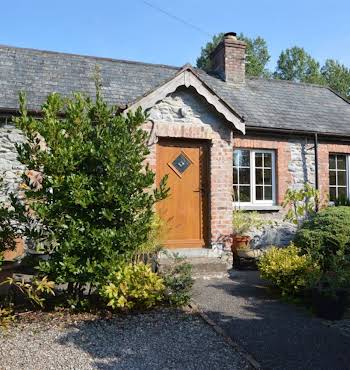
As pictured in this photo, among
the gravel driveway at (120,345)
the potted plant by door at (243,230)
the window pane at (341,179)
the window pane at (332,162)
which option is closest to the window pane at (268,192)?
the potted plant by door at (243,230)

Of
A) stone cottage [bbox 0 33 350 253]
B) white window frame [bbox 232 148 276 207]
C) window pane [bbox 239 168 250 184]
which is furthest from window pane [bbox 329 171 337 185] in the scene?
window pane [bbox 239 168 250 184]

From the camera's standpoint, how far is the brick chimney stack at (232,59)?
45.1 ft

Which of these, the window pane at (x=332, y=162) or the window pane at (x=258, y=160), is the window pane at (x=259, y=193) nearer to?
the window pane at (x=258, y=160)

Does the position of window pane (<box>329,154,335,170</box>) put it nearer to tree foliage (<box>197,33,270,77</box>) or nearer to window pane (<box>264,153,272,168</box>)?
window pane (<box>264,153,272,168</box>)

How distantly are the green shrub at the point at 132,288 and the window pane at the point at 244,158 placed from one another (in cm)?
616

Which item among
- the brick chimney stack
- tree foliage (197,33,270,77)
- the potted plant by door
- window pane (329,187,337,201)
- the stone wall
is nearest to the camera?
the stone wall

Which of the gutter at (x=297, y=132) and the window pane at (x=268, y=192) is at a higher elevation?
the gutter at (x=297, y=132)

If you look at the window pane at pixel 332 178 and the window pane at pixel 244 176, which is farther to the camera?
the window pane at pixel 332 178

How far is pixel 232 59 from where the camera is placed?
45.4ft

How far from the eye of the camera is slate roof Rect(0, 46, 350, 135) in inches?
415

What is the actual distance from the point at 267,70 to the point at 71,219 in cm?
4801

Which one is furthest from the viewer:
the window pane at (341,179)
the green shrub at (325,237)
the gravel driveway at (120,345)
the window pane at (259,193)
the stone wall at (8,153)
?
Result: the window pane at (341,179)

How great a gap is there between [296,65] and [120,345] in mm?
50243

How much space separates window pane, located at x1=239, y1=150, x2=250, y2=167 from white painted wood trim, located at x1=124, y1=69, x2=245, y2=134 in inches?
97.1
